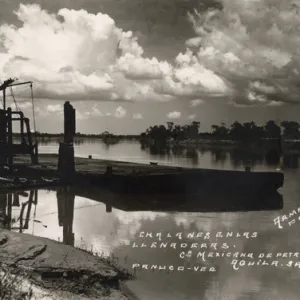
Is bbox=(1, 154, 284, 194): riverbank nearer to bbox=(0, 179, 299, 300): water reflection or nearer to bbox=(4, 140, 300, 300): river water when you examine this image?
bbox=(0, 179, 299, 300): water reflection

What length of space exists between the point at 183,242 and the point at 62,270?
223 inches

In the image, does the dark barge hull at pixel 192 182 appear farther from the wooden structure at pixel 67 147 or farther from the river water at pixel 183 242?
the wooden structure at pixel 67 147

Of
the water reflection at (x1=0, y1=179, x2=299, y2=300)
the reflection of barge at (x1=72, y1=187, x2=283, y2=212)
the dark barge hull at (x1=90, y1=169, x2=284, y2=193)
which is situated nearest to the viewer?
the water reflection at (x1=0, y1=179, x2=299, y2=300)

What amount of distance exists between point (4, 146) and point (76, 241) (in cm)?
1766

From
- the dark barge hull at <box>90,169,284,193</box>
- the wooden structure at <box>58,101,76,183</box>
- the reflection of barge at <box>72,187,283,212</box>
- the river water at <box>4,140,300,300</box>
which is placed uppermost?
the wooden structure at <box>58,101,76,183</box>

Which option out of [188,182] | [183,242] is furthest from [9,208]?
[188,182]

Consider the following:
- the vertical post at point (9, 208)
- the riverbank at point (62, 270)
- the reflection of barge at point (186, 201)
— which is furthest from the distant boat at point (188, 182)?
the riverbank at point (62, 270)

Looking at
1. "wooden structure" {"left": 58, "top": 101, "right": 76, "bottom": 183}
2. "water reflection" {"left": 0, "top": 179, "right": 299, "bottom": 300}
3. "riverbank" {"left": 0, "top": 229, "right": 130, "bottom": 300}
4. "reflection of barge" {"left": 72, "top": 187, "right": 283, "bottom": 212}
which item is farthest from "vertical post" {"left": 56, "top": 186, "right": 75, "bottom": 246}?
"riverbank" {"left": 0, "top": 229, "right": 130, "bottom": 300}

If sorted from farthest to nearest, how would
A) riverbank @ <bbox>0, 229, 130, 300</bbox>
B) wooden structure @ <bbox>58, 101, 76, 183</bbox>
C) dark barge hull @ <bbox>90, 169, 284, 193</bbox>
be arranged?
1. dark barge hull @ <bbox>90, 169, 284, 193</bbox>
2. wooden structure @ <bbox>58, 101, 76, 183</bbox>
3. riverbank @ <bbox>0, 229, 130, 300</bbox>

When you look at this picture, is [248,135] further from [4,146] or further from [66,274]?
Answer: [66,274]

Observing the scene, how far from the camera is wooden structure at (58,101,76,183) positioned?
22.7 metres

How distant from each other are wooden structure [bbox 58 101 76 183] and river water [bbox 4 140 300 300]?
118cm

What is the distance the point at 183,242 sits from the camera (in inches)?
535

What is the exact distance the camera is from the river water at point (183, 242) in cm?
980
